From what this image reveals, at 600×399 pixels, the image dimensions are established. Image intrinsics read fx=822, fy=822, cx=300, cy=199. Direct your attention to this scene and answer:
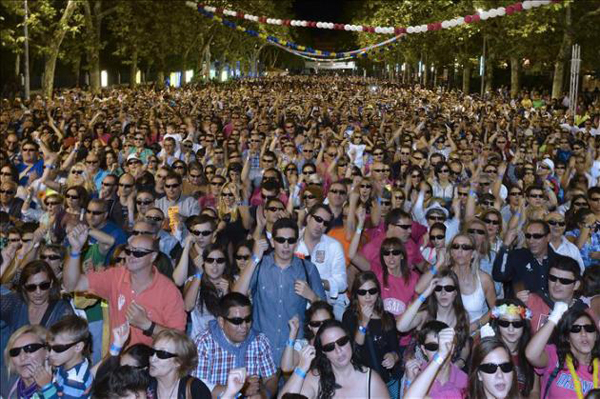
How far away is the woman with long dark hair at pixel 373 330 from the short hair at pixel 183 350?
124 centimetres

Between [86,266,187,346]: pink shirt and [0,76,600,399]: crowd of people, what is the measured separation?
0.05 feet

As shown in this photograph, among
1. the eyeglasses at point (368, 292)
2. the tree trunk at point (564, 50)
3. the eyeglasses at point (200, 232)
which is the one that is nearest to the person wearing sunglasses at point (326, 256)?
the eyeglasses at point (200, 232)

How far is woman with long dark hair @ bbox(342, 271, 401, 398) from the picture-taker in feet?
17.7

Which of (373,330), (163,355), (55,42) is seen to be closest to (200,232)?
(373,330)

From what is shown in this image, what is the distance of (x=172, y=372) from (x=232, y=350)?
2.10ft

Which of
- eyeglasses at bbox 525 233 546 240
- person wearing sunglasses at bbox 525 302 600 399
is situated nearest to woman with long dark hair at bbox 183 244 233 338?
person wearing sunglasses at bbox 525 302 600 399

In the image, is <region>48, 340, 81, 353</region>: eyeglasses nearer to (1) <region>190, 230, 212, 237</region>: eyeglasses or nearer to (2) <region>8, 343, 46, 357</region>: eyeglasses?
(2) <region>8, 343, 46, 357</region>: eyeglasses

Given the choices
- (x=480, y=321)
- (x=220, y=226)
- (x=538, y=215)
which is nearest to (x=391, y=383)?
(x=480, y=321)

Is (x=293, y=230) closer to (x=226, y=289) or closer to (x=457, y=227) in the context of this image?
(x=226, y=289)

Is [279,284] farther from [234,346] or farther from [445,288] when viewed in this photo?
[445,288]

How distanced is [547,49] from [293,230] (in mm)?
38060

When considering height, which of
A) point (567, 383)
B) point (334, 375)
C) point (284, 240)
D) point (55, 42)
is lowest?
point (567, 383)

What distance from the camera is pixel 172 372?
14.6ft

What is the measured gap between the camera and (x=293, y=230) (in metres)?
6.00
